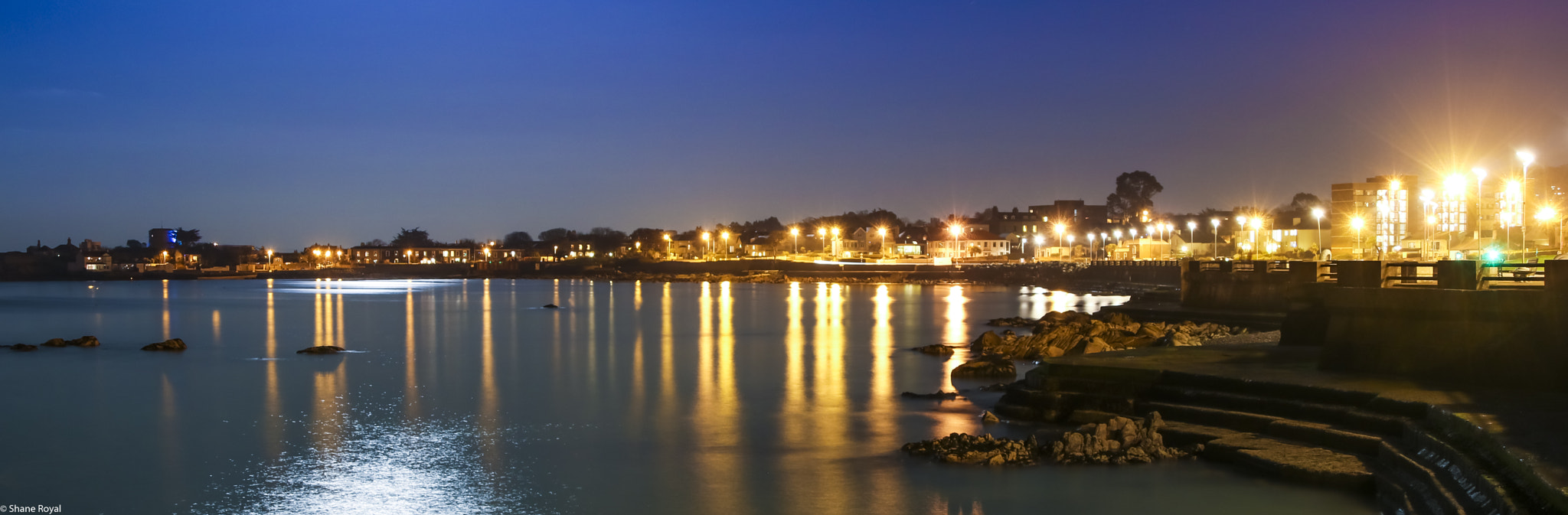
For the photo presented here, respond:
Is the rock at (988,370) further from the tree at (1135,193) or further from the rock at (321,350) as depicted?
the tree at (1135,193)

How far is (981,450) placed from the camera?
13.1 m

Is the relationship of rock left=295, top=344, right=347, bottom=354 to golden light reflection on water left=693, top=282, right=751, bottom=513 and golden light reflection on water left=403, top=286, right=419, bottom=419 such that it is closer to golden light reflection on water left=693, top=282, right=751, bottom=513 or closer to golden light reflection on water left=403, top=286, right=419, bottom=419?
golden light reflection on water left=403, top=286, right=419, bottom=419

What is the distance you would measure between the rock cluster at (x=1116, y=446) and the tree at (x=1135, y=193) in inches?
5404

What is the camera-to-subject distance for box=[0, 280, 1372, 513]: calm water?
1179 centimetres

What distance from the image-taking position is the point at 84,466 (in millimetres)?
14438

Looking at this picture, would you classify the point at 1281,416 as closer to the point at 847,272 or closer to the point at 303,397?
the point at 303,397

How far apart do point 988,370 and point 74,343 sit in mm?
31525

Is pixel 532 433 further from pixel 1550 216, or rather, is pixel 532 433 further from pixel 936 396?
pixel 1550 216

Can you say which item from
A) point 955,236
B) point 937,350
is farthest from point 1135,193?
point 937,350

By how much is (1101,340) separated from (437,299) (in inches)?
2664

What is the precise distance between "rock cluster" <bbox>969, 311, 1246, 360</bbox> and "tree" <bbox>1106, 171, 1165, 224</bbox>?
120434 millimetres

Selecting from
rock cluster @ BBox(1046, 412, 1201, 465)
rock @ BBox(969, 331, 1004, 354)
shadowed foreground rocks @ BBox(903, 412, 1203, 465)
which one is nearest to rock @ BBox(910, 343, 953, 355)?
rock @ BBox(969, 331, 1004, 354)

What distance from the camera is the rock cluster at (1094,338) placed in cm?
2280

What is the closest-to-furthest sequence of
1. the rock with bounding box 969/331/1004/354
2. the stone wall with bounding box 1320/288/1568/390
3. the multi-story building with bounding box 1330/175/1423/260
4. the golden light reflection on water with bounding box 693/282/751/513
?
the golden light reflection on water with bounding box 693/282/751/513 → the stone wall with bounding box 1320/288/1568/390 → the rock with bounding box 969/331/1004/354 → the multi-story building with bounding box 1330/175/1423/260
